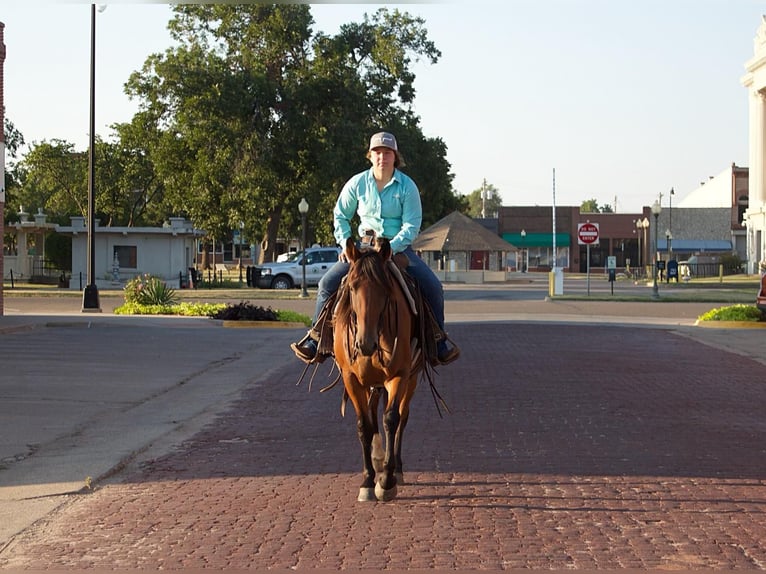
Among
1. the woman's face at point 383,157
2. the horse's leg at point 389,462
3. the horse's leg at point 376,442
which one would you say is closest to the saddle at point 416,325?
the horse's leg at point 376,442

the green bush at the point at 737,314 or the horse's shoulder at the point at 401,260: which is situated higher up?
the horse's shoulder at the point at 401,260

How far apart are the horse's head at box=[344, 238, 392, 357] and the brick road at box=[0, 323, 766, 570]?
1.26 m

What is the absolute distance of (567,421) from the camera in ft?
40.1

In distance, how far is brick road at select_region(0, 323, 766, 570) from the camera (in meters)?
6.70

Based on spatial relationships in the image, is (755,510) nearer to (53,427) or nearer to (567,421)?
(567,421)

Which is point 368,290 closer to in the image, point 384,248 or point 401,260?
point 384,248

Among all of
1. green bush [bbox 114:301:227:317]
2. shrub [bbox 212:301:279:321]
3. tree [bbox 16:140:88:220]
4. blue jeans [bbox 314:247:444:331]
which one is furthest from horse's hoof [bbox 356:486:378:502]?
tree [bbox 16:140:88:220]

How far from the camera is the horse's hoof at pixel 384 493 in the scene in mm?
8094

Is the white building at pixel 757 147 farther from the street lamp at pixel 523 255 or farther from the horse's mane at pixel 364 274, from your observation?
the horse's mane at pixel 364 274

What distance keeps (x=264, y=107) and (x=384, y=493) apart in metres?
51.9

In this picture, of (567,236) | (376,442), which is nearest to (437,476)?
(376,442)

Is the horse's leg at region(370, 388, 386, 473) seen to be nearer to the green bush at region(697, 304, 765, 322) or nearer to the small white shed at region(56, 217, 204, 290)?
the green bush at region(697, 304, 765, 322)

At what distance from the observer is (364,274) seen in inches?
311

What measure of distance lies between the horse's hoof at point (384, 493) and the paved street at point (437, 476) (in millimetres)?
52
